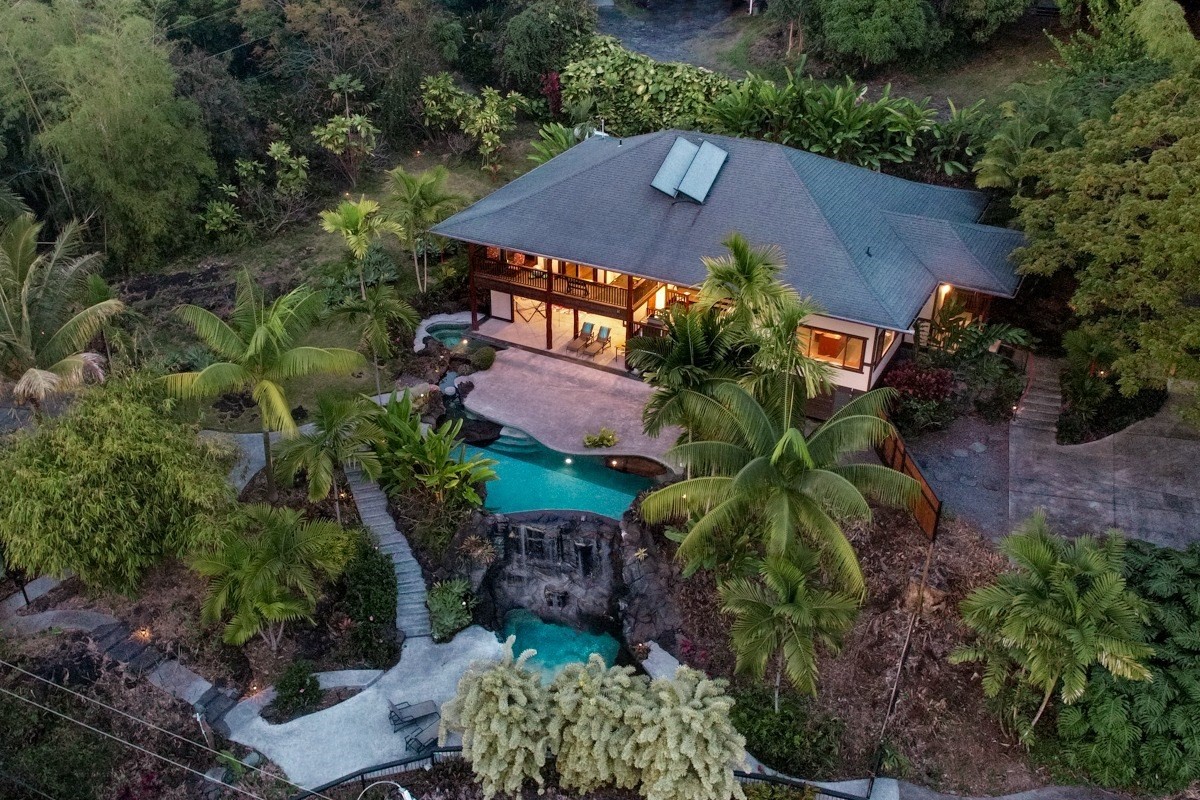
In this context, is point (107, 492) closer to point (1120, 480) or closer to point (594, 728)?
point (594, 728)

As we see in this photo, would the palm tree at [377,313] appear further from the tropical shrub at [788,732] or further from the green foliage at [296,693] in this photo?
the tropical shrub at [788,732]

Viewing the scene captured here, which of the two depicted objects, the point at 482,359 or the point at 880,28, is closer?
the point at 482,359

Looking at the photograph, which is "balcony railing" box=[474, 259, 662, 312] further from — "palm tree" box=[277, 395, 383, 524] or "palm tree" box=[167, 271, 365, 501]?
"palm tree" box=[167, 271, 365, 501]

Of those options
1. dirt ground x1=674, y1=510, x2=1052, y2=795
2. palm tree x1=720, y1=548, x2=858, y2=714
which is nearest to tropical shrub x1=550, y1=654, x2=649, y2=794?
palm tree x1=720, y1=548, x2=858, y2=714

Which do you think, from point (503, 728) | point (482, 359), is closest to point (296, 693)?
point (503, 728)

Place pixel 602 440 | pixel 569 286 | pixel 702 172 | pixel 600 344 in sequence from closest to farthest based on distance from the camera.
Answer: pixel 602 440
pixel 702 172
pixel 569 286
pixel 600 344

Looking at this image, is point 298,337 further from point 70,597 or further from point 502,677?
point 502,677

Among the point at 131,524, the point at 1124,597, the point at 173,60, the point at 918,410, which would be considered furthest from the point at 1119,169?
the point at 173,60
